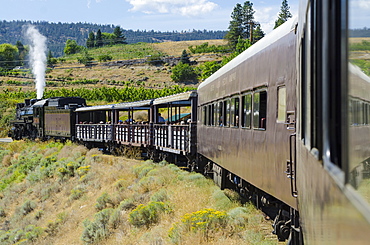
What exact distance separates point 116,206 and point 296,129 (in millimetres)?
13533

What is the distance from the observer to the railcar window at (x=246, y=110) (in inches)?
345

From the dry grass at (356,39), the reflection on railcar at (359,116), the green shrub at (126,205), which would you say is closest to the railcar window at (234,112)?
the green shrub at (126,205)

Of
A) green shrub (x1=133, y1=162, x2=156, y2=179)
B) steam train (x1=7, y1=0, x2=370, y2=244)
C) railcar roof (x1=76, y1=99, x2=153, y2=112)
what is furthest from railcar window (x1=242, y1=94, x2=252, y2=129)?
railcar roof (x1=76, y1=99, x2=153, y2=112)

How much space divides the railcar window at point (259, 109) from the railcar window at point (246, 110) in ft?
1.21

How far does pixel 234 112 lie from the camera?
1032 cm

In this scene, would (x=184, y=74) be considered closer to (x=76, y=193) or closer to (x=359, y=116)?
(x=76, y=193)

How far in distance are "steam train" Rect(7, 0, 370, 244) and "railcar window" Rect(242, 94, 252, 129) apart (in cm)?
2

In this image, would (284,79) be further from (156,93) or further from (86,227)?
(156,93)

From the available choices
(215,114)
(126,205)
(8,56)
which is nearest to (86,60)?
(8,56)

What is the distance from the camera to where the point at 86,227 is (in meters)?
15.7

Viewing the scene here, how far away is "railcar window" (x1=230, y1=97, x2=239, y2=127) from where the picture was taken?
394 inches

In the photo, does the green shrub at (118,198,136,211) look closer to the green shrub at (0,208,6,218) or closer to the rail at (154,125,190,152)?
the rail at (154,125,190,152)

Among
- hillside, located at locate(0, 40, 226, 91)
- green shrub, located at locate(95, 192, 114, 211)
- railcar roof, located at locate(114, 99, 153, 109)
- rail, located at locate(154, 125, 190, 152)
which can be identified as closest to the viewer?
green shrub, located at locate(95, 192, 114, 211)

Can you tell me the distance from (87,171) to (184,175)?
30.8 ft
